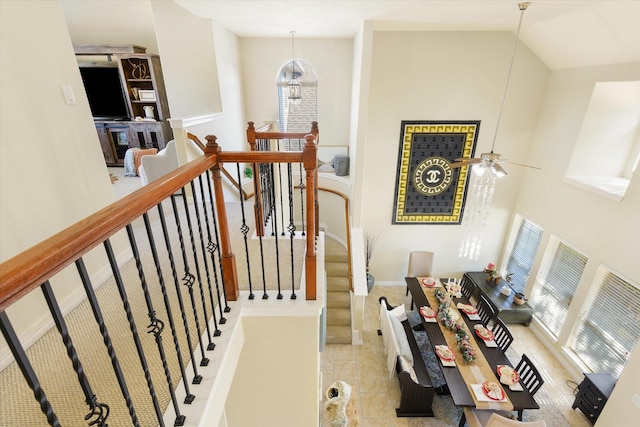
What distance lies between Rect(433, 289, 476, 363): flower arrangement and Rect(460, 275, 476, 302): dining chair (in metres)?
1.16

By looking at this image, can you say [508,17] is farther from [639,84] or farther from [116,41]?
[116,41]

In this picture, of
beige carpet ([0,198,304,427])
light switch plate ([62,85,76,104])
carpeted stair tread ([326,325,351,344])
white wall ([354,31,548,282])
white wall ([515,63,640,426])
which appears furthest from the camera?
carpeted stair tread ([326,325,351,344])

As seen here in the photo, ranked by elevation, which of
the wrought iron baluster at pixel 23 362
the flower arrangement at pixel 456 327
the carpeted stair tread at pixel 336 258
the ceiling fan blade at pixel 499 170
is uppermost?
the wrought iron baluster at pixel 23 362

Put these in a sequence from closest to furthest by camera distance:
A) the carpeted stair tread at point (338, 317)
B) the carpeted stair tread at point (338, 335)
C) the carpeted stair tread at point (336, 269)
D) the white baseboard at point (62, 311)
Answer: the white baseboard at point (62, 311), the carpeted stair tread at point (338, 335), the carpeted stair tread at point (338, 317), the carpeted stair tread at point (336, 269)

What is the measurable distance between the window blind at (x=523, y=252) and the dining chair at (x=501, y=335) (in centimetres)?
153

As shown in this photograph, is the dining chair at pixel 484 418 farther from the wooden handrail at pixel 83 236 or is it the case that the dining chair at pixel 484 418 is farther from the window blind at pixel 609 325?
the wooden handrail at pixel 83 236

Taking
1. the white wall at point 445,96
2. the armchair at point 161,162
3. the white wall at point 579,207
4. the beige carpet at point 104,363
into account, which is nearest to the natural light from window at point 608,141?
the white wall at point 579,207

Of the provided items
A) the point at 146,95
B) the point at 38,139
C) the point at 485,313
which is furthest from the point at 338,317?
the point at 146,95

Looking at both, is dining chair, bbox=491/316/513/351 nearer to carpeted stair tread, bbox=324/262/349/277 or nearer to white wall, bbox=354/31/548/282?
white wall, bbox=354/31/548/282

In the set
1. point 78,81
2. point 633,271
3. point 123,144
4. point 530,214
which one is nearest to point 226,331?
point 78,81

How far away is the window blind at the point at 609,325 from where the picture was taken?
11.8 ft

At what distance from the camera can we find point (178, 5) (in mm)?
3906

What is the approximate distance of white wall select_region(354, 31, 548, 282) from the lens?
481 centimetres

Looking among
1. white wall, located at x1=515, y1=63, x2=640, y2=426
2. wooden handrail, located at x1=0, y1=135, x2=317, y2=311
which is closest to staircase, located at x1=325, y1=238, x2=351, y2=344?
white wall, located at x1=515, y1=63, x2=640, y2=426
